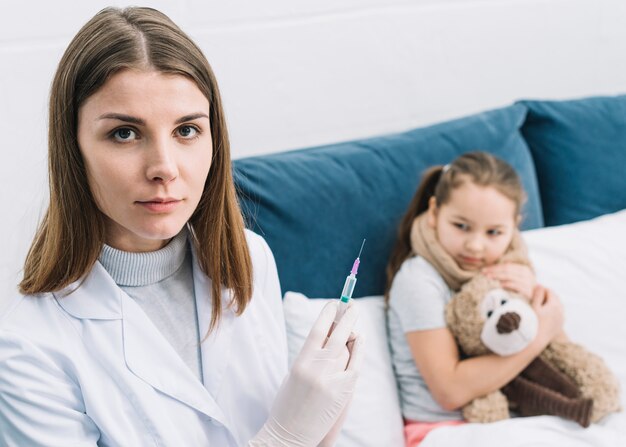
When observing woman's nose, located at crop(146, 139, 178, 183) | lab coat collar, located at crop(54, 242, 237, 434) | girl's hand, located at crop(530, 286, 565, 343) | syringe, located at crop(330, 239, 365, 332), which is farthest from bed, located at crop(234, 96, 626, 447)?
woman's nose, located at crop(146, 139, 178, 183)

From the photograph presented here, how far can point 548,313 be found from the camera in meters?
1.63

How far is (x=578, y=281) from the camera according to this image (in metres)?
1.83

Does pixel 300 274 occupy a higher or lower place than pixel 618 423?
higher

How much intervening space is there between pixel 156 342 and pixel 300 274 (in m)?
0.56

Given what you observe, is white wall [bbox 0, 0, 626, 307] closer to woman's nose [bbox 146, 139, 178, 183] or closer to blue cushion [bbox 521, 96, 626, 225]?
blue cushion [bbox 521, 96, 626, 225]

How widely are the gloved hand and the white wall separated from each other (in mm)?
712

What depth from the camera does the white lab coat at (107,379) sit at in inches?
42.2

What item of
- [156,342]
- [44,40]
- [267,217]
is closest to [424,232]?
[267,217]

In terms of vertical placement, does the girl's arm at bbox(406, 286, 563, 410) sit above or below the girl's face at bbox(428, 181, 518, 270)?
below

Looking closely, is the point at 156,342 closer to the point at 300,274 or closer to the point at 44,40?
the point at 300,274

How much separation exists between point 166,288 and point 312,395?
28 cm

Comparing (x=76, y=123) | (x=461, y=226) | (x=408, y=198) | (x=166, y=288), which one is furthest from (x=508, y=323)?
(x=76, y=123)

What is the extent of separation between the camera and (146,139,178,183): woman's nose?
106 cm

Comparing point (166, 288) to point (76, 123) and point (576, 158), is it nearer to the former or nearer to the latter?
point (76, 123)
